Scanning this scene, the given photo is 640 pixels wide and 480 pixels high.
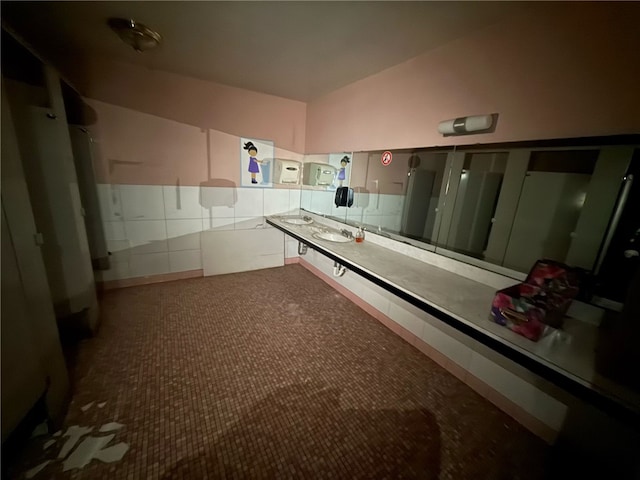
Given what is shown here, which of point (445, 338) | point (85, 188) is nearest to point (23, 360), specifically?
point (85, 188)

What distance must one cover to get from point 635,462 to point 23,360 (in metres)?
2.51

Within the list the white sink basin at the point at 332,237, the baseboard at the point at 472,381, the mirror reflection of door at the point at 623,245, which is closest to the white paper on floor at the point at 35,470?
the white sink basin at the point at 332,237

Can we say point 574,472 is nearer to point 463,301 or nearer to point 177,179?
point 463,301

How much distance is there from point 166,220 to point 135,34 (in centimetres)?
160

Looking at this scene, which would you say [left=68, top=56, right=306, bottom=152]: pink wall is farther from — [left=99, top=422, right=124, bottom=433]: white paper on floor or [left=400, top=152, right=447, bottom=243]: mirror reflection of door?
[left=99, top=422, right=124, bottom=433]: white paper on floor

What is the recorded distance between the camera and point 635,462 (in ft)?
3.16

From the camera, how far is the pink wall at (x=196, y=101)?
6.98 feet

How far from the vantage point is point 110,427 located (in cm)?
119

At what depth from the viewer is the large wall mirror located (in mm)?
1202

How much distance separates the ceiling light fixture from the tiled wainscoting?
2.57 metres

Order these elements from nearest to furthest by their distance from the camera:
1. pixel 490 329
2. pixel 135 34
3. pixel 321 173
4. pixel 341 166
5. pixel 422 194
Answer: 1. pixel 490 329
2. pixel 135 34
3. pixel 422 194
4. pixel 341 166
5. pixel 321 173

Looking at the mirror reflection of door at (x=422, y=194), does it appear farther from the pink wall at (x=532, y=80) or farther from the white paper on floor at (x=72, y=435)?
the white paper on floor at (x=72, y=435)

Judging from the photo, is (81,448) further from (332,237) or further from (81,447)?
(332,237)

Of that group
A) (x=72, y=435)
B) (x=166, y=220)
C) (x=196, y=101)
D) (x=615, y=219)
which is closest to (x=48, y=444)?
(x=72, y=435)
